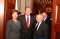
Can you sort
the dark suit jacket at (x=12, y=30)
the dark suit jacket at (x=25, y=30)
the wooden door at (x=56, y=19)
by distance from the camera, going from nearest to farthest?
the dark suit jacket at (x=12, y=30), the wooden door at (x=56, y=19), the dark suit jacket at (x=25, y=30)

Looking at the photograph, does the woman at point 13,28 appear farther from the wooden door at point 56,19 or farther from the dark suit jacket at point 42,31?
the wooden door at point 56,19

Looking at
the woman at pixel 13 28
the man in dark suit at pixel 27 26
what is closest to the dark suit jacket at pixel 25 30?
the man in dark suit at pixel 27 26

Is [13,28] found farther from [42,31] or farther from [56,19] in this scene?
[56,19]

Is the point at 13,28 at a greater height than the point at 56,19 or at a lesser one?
lesser

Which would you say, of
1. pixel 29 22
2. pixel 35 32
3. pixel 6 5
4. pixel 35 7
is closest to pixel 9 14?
pixel 6 5

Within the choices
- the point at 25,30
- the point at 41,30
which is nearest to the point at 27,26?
the point at 25,30

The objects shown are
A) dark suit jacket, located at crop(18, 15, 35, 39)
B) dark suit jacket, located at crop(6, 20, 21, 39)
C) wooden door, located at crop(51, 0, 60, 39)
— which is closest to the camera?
dark suit jacket, located at crop(6, 20, 21, 39)

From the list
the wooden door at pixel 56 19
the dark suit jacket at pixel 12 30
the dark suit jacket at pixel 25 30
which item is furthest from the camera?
the dark suit jacket at pixel 25 30

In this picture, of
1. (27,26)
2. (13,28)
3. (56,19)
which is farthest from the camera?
(27,26)

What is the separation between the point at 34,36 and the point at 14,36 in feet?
1.49

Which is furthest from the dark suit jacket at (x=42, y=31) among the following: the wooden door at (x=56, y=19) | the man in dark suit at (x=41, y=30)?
the wooden door at (x=56, y=19)

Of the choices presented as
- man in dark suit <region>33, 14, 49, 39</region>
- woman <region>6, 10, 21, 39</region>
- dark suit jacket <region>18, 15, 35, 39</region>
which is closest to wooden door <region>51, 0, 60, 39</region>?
man in dark suit <region>33, 14, 49, 39</region>

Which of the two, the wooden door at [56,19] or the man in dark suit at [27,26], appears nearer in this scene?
the wooden door at [56,19]

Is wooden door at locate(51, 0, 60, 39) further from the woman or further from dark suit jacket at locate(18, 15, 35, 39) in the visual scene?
the woman
